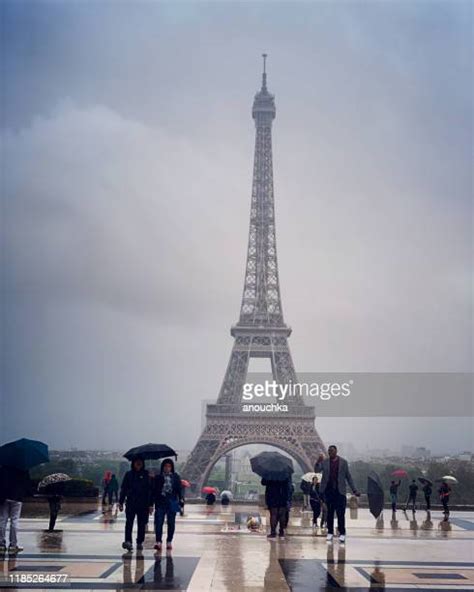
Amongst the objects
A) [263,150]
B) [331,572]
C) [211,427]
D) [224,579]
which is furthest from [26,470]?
[263,150]

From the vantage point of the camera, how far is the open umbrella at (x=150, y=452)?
621 inches

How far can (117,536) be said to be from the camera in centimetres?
1766

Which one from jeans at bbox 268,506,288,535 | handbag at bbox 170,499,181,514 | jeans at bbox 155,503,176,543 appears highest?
handbag at bbox 170,499,181,514

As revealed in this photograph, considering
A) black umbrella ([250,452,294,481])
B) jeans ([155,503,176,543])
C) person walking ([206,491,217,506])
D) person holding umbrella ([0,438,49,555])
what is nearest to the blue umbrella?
person holding umbrella ([0,438,49,555])

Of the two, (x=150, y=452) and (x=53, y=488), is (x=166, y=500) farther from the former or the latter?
(x=53, y=488)

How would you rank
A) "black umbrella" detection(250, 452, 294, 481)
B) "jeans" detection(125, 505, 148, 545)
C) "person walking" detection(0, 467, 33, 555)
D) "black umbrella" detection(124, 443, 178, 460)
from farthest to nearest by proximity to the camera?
"black umbrella" detection(250, 452, 294, 481), "black umbrella" detection(124, 443, 178, 460), "jeans" detection(125, 505, 148, 545), "person walking" detection(0, 467, 33, 555)

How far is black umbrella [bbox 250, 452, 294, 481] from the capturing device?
57.7 feet

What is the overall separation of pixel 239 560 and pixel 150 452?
3.40 metres

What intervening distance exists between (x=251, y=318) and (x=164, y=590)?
73.9 meters

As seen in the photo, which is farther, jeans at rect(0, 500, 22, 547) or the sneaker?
jeans at rect(0, 500, 22, 547)

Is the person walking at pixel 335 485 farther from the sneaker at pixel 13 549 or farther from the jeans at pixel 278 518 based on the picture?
the sneaker at pixel 13 549

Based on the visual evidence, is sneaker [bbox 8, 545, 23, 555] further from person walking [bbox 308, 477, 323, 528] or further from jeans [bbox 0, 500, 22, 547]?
person walking [bbox 308, 477, 323, 528]

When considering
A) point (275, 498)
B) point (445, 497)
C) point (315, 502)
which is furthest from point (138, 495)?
point (445, 497)

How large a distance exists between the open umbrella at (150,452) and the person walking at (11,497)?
7.45 ft
